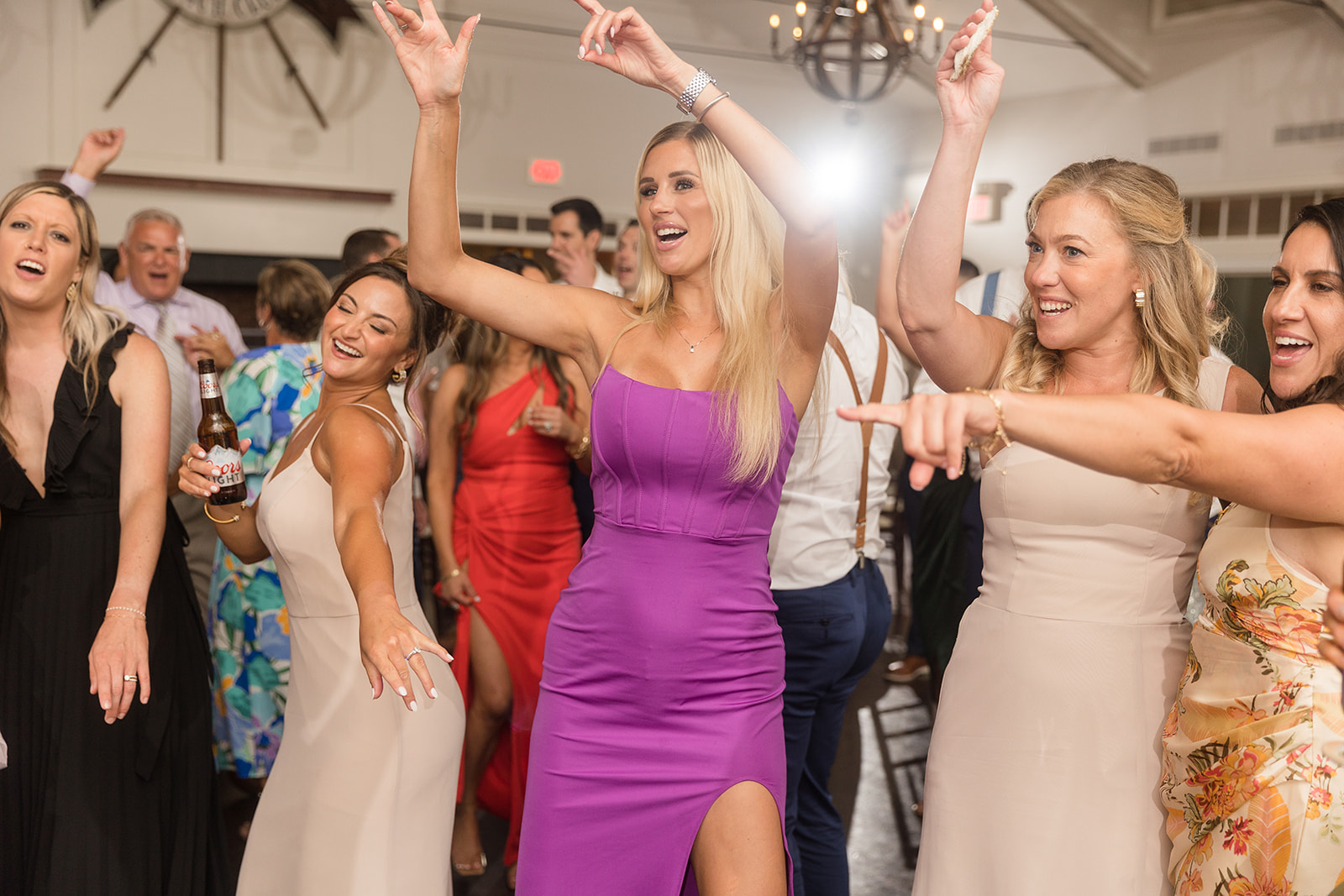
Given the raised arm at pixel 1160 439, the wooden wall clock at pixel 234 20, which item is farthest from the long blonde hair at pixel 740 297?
the wooden wall clock at pixel 234 20

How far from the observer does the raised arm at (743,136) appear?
164 cm

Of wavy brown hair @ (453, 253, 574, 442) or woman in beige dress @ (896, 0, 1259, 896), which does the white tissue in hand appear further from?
wavy brown hair @ (453, 253, 574, 442)

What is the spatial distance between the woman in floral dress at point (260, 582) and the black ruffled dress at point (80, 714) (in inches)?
40.2

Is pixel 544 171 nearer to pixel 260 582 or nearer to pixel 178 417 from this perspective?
pixel 260 582

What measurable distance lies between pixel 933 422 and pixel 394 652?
867mm

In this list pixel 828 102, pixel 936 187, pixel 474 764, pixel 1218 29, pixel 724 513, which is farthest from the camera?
pixel 828 102

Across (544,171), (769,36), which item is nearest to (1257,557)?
(544,171)

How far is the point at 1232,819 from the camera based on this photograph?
1436mm

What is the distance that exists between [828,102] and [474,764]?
8127mm

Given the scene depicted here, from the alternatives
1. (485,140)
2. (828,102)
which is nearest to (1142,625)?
(485,140)

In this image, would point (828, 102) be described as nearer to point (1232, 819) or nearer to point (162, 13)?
point (162, 13)

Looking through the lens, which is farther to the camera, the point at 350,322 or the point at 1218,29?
the point at 1218,29

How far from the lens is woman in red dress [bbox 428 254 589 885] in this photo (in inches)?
125

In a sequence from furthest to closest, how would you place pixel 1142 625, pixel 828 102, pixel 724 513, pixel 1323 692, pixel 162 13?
pixel 828 102, pixel 162 13, pixel 724 513, pixel 1142 625, pixel 1323 692
